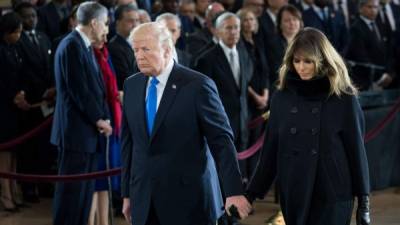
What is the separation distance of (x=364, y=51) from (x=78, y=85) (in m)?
5.26

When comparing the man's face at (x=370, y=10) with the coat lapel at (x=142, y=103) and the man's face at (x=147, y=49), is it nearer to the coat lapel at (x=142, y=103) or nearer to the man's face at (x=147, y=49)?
the coat lapel at (x=142, y=103)

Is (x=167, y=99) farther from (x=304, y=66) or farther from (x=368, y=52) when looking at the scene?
(x=368, y=52)

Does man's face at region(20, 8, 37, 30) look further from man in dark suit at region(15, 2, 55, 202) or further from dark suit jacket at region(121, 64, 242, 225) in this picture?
dark suit jacket at region(121, 64, 242, 225)

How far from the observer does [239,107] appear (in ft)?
31.8

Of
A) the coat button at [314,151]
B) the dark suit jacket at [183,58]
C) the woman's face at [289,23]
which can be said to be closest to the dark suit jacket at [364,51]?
the woman's face at [289,23]

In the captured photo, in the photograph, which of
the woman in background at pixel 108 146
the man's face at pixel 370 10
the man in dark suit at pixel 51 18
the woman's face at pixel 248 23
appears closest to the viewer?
the woman in background at pixel 108 146

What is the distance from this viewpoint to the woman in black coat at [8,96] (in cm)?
1012

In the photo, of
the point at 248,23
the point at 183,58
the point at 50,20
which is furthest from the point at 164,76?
the point at 50,20

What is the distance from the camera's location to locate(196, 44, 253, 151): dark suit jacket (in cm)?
962

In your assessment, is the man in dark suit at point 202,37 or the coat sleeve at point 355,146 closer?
the coat sleeve at point 355,146

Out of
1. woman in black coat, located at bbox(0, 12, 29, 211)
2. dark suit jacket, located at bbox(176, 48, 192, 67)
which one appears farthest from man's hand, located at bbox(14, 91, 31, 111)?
dark suit jacket, located at bbox(176, 48, 192, 67)

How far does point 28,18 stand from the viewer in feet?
34.5

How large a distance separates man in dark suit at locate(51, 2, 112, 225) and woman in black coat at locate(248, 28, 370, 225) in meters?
2.62

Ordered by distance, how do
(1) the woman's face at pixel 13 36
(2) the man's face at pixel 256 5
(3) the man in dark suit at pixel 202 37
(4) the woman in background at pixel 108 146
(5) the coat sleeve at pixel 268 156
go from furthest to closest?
(2) the man's face at pixel 256 5
(3) the man in dark suit at pixel 202 37
(1) the woman's face at pixel 13 36
(4) the woman in background at pixel 108 146
(5) the coat sleeve at pixel 268 156
